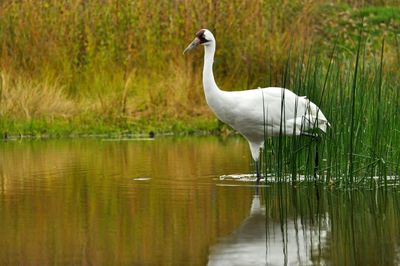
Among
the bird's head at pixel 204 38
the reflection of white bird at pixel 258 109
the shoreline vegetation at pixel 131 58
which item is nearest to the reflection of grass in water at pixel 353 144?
the reflection of white bird at pixel 258 109

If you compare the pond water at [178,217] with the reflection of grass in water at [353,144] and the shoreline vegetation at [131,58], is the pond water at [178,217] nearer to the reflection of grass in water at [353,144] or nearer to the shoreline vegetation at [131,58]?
the reflection of grass in water at [353,144]

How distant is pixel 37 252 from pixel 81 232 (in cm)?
100

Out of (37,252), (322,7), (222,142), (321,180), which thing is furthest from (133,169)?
(322,7)

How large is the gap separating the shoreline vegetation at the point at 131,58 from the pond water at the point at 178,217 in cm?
508

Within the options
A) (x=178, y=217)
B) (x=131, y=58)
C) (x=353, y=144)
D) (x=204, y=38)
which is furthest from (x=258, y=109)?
(x=131, y=58)

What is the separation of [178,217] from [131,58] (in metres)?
12.2

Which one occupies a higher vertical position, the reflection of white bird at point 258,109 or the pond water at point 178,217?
the reflection of white bird at point 258,109

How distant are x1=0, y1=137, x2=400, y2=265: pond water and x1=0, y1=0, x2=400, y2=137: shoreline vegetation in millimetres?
5079

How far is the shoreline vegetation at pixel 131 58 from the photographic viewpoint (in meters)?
20.6

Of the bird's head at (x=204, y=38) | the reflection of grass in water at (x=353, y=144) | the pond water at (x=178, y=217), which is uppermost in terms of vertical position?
the bird's head at (x=204, y=38)

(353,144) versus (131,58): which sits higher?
(131,58)

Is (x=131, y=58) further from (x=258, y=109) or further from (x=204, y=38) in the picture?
(x=258, y=109)

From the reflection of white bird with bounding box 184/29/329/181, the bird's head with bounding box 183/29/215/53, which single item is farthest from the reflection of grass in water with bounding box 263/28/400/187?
the bird's head with bounding box 183/29/215/53

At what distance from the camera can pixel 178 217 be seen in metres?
9.99
